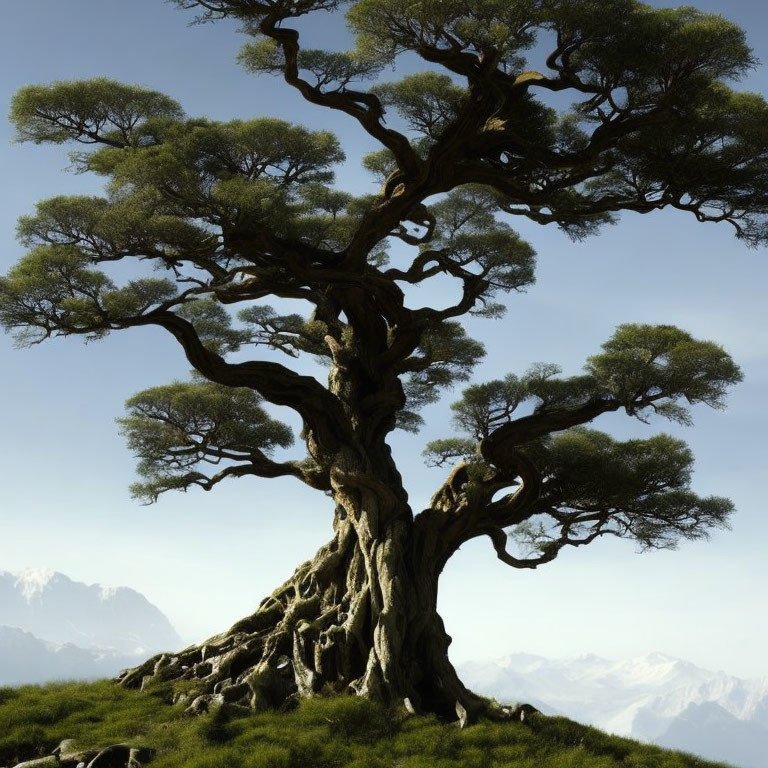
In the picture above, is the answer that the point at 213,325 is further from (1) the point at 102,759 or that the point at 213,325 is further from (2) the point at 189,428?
(1) the point at 102,759

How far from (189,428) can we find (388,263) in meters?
4.29

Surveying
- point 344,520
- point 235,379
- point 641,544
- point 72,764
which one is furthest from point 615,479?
point 72,764

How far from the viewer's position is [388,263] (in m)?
13.2

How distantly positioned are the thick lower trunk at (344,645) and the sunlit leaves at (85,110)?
631 cm

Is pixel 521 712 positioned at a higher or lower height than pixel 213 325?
lower

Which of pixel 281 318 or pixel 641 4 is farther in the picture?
pixel 281 318

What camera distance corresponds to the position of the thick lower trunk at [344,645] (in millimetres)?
9430

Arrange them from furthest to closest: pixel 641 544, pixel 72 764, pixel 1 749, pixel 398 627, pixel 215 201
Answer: pixel 641 544
pixel 398 627
pixel 215 201
pixel 1 749
pixel 72 764

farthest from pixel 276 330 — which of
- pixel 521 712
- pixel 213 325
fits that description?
pixel 521 712

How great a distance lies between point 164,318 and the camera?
34.0 ft

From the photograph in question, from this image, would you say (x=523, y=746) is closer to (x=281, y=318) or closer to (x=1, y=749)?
(x=1, y=749)

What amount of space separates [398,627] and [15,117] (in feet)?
26.7

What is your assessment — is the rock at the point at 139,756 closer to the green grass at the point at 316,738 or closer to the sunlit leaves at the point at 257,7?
the green grass at the point at 316,738

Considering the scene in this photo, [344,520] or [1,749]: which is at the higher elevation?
[344,520]
